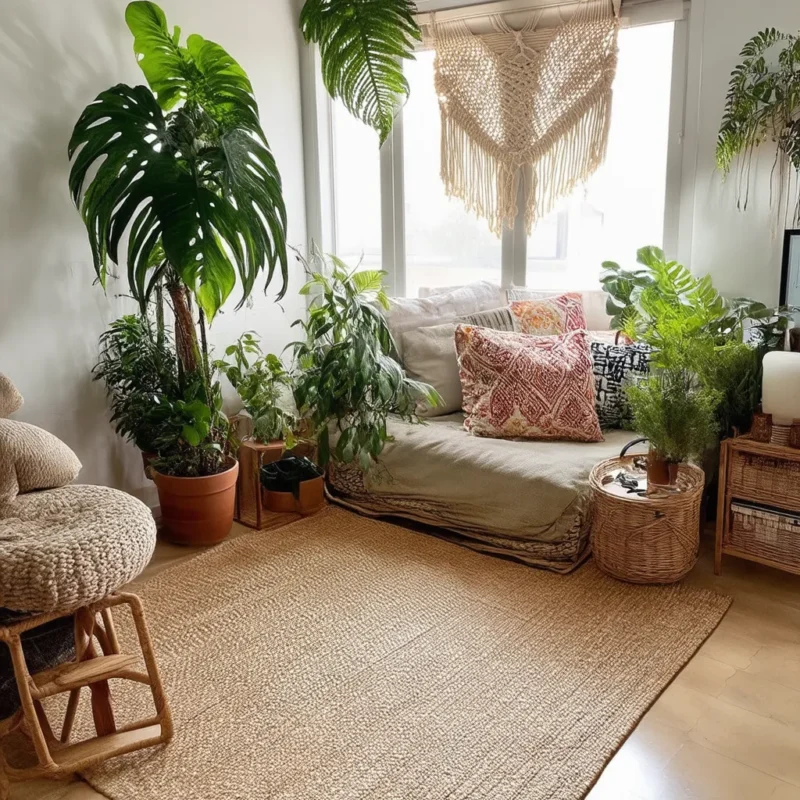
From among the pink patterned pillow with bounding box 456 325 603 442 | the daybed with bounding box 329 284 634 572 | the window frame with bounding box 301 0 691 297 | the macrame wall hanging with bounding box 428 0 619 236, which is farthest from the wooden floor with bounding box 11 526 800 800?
the macrame wall hanging with bounding box 428 0 619 236

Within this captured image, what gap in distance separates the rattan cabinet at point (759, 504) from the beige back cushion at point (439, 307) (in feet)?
4.14

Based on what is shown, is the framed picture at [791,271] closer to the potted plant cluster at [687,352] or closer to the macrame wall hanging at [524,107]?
the potted plant cluster at [687,352]

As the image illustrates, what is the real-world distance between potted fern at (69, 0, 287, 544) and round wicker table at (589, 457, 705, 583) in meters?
1.24

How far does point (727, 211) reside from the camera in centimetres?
281

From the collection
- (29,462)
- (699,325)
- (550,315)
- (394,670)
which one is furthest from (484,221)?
(29,462)

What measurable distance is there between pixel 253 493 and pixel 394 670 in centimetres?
129

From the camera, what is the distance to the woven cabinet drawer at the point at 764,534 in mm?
2312

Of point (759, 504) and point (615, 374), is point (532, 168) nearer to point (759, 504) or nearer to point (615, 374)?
point (615, 374)

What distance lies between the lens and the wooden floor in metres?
1.60

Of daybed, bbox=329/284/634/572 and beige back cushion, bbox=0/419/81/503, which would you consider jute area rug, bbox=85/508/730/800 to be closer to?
daybed, bbox=329/284/634/572

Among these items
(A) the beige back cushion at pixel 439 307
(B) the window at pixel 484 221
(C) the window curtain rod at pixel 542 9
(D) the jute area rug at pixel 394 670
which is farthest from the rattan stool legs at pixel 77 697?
(C) the window curtain rod at pixel 542 9

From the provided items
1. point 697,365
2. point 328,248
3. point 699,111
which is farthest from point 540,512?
point 328,248

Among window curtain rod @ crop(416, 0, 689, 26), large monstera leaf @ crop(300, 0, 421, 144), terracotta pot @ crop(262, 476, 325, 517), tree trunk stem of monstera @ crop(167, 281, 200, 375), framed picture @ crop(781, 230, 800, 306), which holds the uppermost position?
window curtain rod @ crop(416, 0, 689, 26)

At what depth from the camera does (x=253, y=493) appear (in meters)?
3.12
